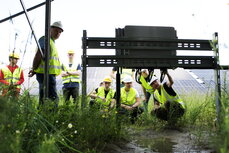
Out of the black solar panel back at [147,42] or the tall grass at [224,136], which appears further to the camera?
the black solar panel back at [147,42]

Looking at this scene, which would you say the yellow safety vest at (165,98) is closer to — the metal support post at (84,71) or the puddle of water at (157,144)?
the puddle of water at (157,144)

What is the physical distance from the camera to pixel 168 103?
483 cm

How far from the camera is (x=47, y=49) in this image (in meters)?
3.14

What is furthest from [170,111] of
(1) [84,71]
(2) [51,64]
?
(2) [51,64]

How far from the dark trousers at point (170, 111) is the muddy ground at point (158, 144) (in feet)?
1.21

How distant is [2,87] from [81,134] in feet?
2.76

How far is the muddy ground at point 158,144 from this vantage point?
2963 millimetres

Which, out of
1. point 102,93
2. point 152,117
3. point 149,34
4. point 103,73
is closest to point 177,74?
point 103,73

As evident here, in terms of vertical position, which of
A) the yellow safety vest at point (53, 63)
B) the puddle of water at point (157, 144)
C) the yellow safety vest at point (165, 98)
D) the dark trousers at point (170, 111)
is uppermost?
the yellow safety vest at point (53, 63)

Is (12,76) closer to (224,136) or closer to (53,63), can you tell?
(53,63)

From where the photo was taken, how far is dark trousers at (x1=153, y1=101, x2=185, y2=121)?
4.49 meters

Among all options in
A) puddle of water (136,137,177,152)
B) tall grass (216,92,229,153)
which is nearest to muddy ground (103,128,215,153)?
puddle of water (136,137,177,152)

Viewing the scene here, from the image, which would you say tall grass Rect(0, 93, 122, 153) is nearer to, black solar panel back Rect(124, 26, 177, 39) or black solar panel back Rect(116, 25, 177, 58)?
black solar panel back Rect(116, 25, 177, 58)

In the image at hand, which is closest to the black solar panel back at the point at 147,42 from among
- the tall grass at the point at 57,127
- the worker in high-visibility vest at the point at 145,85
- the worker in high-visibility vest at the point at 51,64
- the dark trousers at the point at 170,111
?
the tall grass at the point at 57,127
